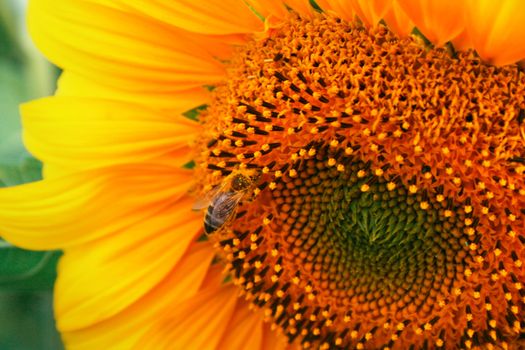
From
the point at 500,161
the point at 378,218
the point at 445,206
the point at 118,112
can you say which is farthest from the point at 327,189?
the point at 118,112

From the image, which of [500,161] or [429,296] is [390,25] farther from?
[429,296]

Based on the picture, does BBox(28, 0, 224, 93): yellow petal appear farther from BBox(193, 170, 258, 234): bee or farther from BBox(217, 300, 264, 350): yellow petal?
BBox(217, 300, 264, 350): yellow petal

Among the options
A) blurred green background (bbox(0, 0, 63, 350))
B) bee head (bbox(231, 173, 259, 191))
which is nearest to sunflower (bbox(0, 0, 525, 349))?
bee head (bbox(231, 173, 259, 191))

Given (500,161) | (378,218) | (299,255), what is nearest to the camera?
(500,161)

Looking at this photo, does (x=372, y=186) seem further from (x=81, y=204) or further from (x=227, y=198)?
(x=81, y=204)

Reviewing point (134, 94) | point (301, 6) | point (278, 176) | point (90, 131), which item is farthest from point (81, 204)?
point (301, 6)

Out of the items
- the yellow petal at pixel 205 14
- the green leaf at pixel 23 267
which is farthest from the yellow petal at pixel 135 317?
the yellow petal at pixel 205 14

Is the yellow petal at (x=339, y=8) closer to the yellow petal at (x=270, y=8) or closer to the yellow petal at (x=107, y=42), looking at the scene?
the yellow petal at (x=270, y=8)
